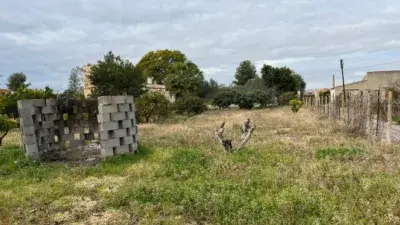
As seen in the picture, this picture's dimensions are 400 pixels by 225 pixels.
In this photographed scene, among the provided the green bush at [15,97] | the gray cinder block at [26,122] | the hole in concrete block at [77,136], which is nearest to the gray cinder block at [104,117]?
the gray cinder block at [26,122]

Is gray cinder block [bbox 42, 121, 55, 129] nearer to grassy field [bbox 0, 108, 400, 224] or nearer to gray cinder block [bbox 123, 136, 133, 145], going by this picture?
grassy field [bbox 0, 108, 400, 224]

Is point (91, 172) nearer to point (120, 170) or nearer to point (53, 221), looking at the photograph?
point (120, 170)

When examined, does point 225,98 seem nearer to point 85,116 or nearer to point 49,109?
point 85,116

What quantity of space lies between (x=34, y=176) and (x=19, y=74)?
37.0 meters

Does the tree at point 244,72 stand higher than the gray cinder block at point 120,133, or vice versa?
the tree at point 244,72

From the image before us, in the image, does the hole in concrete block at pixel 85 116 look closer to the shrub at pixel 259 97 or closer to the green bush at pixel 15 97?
the green bush at pixel 15 97

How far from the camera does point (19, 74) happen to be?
39688 millimetres

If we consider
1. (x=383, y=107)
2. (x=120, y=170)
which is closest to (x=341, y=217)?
(x=120, y=170)

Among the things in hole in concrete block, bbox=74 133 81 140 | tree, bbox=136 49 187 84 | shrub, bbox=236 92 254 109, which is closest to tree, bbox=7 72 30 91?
tree, bbox=136 49 187 84

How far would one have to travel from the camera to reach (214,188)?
555cm

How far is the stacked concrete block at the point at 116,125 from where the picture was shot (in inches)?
336

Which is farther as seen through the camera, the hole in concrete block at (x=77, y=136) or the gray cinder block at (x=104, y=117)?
the hole in concrete block at (x=77, y=136)

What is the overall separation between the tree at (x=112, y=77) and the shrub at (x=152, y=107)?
530 cm

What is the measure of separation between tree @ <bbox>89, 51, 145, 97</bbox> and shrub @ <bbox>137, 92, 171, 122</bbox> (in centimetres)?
530
